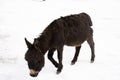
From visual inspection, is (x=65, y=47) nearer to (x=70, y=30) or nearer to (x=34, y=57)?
(x=70, y=30)

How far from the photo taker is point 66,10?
42.2ft

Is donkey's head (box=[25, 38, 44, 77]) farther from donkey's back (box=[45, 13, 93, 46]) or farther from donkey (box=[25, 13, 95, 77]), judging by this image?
donkey's back (box=[45, 13, 93, 46])

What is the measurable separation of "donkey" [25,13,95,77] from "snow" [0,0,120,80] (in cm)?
26

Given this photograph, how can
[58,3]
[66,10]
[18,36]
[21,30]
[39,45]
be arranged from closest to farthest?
[39,45] → [18,36] → [21,30] → [66,10] → [58,3]

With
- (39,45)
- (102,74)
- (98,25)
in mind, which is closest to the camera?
(39,45)

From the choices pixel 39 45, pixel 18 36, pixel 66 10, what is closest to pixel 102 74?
pixel 39 45

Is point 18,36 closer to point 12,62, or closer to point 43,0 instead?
point 12,62

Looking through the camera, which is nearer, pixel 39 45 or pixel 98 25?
pixel 39 45

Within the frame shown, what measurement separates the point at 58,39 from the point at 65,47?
2311 mm

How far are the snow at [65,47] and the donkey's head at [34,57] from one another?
49 cm

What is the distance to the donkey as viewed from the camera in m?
5.96

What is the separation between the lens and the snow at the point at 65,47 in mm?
7066

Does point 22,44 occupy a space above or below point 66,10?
above

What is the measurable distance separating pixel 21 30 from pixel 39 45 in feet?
13.7
